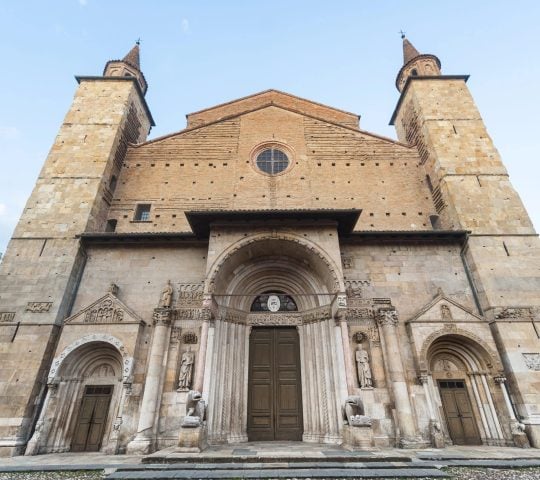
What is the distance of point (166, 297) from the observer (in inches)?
381

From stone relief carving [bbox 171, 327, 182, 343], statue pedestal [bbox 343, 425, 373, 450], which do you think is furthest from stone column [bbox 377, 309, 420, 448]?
stone relief carving [bbox 171, 327, 182, 343]

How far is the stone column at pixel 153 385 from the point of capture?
25.4 ft

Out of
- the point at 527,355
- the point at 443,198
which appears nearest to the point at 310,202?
the point at 443,198

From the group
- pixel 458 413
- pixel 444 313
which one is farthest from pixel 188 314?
pixel 458 413

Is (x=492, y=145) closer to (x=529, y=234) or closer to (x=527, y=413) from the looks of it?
(x=529, y=234)

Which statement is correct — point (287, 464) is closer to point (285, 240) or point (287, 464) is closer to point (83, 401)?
point (285, 240)

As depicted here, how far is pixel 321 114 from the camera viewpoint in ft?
58.0

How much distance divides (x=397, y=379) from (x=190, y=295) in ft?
20.8

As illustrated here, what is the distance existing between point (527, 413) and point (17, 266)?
1508cm

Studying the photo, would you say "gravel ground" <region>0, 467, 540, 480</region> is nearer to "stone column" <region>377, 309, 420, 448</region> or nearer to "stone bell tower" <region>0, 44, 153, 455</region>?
"stone column" <region>377, 309, 420, 448</region>

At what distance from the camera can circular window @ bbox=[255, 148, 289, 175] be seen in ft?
45.8

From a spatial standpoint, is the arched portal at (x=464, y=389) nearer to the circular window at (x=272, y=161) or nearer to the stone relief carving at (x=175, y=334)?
the stone relief carving at (x=175, y=334)

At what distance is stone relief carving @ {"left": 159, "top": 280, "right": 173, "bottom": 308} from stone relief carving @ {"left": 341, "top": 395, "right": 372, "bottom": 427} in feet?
18.5

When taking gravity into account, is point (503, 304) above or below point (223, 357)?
above
